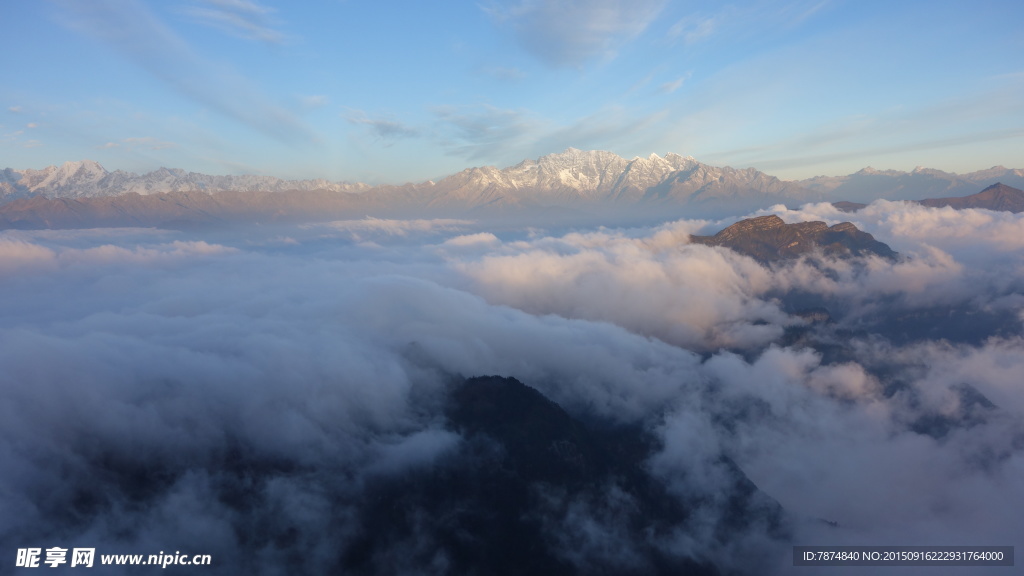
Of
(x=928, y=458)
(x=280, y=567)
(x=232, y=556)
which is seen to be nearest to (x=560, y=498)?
(x=280, y=567)

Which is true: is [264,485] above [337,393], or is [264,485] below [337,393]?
below

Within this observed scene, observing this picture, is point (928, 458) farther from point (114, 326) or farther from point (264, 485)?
point (114, 326)

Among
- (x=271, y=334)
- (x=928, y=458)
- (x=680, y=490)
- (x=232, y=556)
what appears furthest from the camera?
(x=928, y=458)

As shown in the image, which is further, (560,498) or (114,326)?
(114,326)

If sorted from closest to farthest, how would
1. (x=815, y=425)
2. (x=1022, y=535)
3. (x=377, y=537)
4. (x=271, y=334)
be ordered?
(x=377, y=537) → (x=1022, y=535) → (x=271, y=334) → (x=815, y=425)

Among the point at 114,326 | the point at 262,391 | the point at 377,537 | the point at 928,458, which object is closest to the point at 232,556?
the point at 377,537

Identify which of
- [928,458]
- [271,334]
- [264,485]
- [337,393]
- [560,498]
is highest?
[271,334]

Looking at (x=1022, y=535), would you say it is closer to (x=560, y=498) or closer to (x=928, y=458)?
(x=928, y=458)
